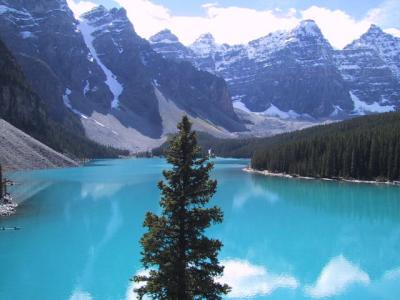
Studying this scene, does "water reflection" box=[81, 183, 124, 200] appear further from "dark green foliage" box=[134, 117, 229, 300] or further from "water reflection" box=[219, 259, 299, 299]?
"dark green foliage" box=[134, 117, 229, 300]

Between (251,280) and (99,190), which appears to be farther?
(99,190)

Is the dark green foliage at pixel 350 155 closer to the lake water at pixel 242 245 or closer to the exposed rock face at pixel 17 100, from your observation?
the lake water at pixel 242 245

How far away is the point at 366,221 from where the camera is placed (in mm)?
63562

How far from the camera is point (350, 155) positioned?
114 meters

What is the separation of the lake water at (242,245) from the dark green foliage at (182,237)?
47.6ft

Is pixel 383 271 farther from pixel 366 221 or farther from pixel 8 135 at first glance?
pixel 8 135

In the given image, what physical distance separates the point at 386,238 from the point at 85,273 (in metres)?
30.8

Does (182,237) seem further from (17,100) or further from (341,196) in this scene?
(17,100)

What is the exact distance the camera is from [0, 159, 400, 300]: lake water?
3437 cm

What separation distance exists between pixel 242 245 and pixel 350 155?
72.9 m

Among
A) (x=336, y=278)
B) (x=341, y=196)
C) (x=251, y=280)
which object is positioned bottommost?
(x=251, y=280)

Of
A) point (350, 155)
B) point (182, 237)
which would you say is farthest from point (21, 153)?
point (182, 237)

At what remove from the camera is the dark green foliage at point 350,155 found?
10794cm

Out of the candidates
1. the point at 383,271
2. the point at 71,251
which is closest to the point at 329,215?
the point at 383,271
